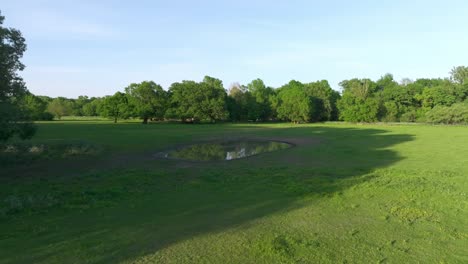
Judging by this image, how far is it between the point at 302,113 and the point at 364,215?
3256 inches

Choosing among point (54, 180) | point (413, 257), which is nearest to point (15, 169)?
point (54, 180)

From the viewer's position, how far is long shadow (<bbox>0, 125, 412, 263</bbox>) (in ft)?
22.5

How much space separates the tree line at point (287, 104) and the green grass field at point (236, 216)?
6613cm

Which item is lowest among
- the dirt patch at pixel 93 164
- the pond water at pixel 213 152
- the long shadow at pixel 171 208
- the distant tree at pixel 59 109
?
the pond water at pixel 213 152

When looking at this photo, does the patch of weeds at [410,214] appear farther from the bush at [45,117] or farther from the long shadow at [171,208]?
the bush at [45,117]

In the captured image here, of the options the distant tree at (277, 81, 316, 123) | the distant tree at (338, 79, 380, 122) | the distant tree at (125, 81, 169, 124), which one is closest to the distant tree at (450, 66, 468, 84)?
the distant tree at (338, 79, 380, 122)

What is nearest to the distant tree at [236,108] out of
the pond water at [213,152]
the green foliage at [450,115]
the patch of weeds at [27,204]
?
the green foliage at [450,115]

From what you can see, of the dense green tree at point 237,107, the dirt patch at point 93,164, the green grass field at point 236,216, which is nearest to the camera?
the green grass field at point 236,216

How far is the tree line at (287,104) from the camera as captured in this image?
8112cm

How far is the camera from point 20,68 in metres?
23.3

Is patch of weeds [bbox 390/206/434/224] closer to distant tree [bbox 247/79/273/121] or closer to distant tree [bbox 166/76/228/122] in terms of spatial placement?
distant tree [bbox 166/76/228/122]

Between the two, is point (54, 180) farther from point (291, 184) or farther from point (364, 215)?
point (364, 215)

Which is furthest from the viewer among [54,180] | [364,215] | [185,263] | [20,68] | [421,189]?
[20,68]

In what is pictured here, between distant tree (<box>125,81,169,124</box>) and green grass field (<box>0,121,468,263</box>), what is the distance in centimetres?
6318
